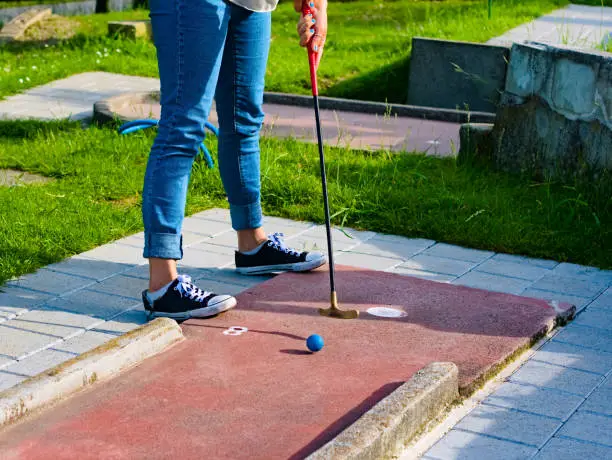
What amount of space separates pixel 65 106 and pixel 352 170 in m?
3.49

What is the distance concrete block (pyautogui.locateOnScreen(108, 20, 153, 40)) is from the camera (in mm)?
12273

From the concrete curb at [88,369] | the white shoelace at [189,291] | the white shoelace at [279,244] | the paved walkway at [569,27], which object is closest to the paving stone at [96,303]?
the white shoelace at [189,291]

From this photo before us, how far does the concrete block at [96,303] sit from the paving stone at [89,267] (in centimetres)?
20

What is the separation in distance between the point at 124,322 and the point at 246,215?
0.83 meters

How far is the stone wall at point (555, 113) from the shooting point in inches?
235

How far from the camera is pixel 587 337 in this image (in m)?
4.23

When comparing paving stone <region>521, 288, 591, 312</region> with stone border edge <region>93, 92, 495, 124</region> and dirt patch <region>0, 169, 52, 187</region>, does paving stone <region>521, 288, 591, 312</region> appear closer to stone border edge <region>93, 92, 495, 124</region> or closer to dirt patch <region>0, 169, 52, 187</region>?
dirt patch <region>0, 169, 52, 187</region>

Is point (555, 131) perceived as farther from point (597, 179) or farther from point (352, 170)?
point (352, 170)

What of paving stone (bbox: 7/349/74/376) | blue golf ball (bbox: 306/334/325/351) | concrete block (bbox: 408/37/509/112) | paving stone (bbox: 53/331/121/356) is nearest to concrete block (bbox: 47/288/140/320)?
paving stone (bbox: 53/331/121/356)

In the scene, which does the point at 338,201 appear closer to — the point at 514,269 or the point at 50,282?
the point at 514,269

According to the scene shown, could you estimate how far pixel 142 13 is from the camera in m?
15.5

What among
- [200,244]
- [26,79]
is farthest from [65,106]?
[200,244]

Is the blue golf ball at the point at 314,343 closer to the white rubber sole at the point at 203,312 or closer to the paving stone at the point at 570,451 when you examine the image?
the white rubber sole at the point at 203,312

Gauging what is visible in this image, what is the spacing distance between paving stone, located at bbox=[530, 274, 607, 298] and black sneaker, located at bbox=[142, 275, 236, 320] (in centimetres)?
147
